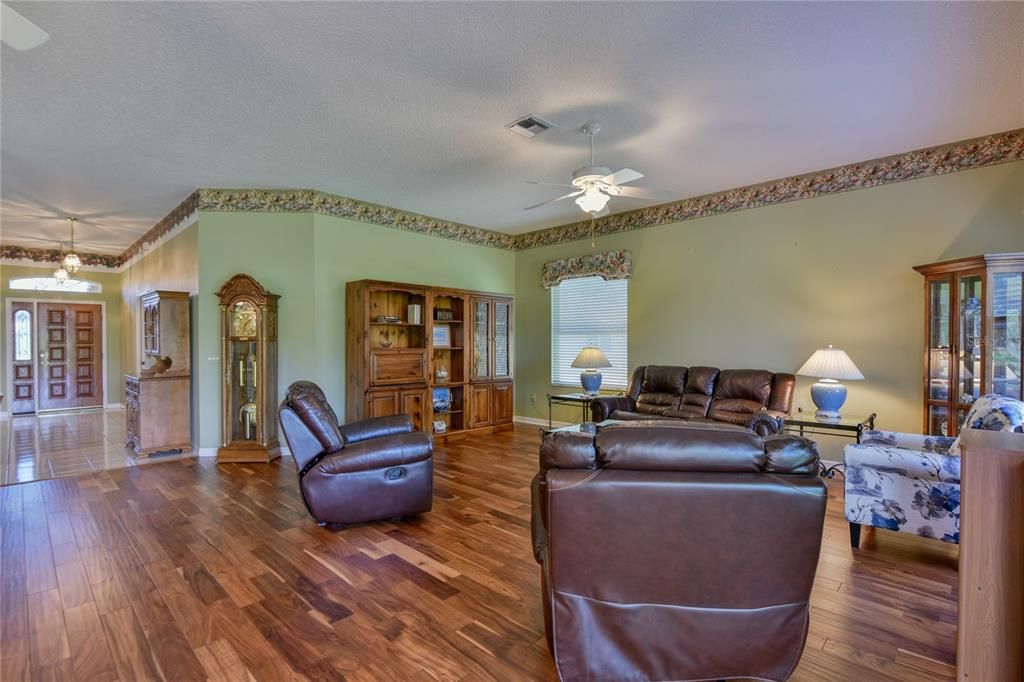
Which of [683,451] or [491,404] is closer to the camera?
[683,451]

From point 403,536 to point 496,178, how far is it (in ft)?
11.3

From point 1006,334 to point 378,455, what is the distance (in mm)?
4565

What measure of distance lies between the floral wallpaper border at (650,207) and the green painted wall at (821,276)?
101 millimetres

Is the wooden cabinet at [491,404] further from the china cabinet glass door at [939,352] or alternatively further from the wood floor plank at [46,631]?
the china cabinet glass door at [939,352]

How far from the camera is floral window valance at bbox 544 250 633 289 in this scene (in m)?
6.08

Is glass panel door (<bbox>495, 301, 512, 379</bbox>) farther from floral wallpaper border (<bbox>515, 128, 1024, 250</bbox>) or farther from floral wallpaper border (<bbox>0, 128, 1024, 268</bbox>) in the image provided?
floral wallpaper border (<bbox>515, 128, 1024, 250</bbox>)

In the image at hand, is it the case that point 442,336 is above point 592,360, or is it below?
above

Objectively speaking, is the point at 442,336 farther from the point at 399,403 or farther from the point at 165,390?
the point at 165,390

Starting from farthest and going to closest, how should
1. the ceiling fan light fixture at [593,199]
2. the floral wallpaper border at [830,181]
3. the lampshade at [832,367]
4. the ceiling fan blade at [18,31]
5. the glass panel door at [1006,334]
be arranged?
the lampshade at [832,367] → the floral wallpaper border at [830,181] → the ceiling fan light fixture at [593,199] → the glass panel door at [1006,334] → the ceiling fan blade at [18,31]

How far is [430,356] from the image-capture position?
579 centimetres

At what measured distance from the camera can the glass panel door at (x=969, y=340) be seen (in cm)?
355

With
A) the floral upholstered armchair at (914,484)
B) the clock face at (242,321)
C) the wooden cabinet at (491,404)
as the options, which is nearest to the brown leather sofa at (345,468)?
the clock face at (242,321)

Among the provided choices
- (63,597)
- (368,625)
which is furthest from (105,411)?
(368,625)

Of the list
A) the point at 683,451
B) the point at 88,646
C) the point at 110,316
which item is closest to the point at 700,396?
the point at 683,451
